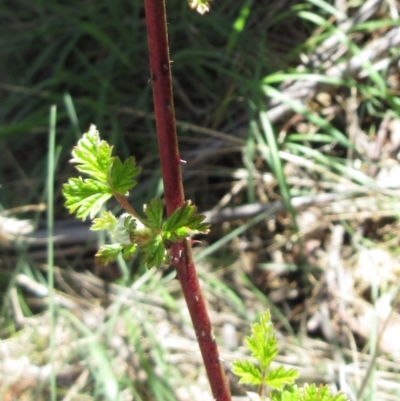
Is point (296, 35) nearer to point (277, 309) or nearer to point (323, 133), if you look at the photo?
point (323, 133)

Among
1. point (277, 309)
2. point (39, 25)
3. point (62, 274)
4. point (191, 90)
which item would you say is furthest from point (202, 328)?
point (39, 25)

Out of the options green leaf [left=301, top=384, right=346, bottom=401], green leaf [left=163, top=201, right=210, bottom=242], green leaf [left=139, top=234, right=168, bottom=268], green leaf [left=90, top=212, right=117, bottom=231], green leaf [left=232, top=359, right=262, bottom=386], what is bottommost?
green leaf [left=301, top=384, right=346, bottom=401]

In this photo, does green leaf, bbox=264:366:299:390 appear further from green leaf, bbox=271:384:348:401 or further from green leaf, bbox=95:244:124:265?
green leaf, bbox=95:244:124:265

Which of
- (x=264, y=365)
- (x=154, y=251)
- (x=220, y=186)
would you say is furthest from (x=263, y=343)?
(x=220, y=186)

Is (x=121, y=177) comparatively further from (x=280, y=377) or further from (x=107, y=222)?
(x=280, y=377)

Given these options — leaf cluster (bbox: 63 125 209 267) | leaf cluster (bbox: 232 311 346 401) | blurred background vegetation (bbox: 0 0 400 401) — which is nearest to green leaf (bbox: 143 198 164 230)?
leaf cluster (bbox: 63 125 209 267)

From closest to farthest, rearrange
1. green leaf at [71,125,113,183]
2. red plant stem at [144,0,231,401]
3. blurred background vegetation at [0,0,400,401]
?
red plant stem at [144,0,231,401] < green leaf at [71,125,113,183] < blurred background vegetation at [0,0,400,401]
